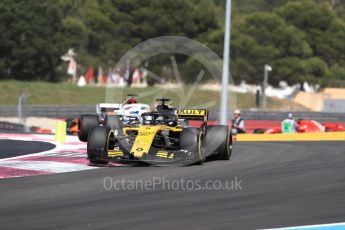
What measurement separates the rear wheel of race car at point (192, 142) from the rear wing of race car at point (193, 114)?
943 mm

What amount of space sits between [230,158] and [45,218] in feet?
24.5

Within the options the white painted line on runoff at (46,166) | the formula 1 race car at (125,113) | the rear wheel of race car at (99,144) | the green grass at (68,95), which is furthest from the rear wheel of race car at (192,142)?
the green grass at (68,95)

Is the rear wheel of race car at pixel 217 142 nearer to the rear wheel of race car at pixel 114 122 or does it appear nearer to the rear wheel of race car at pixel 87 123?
the rear wheel of race car at pixel 114 122

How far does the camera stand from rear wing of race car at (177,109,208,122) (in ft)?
47.3

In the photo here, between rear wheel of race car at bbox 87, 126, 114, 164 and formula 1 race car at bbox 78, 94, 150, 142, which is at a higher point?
formula 1 race car at bbox 78, 94, 150, 142

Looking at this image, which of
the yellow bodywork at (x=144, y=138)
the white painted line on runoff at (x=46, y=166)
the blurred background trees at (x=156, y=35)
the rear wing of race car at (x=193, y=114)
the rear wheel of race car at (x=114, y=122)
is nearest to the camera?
the white painted line on runoff at (x=46, y=166)

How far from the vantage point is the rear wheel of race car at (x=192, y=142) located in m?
13.3

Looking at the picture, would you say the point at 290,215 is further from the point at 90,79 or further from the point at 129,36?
the point at 90,79

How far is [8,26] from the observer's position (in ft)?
207

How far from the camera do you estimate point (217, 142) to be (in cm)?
1432

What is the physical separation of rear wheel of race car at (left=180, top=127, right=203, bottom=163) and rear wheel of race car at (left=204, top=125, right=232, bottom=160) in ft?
2.24

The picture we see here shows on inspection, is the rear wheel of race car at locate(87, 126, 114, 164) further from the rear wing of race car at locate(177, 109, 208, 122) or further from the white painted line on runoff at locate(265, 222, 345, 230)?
the white painted line on runoff at locate(265, 222, 345, 230)

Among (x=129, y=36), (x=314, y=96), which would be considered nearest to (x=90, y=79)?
(x=129, y=36)

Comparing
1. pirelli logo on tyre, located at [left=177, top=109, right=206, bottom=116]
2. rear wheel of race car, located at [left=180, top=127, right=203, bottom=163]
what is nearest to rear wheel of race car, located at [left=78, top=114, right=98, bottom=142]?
pirelli logo on tyre, located at [left=177, top=109, right=206, bottom=116]
